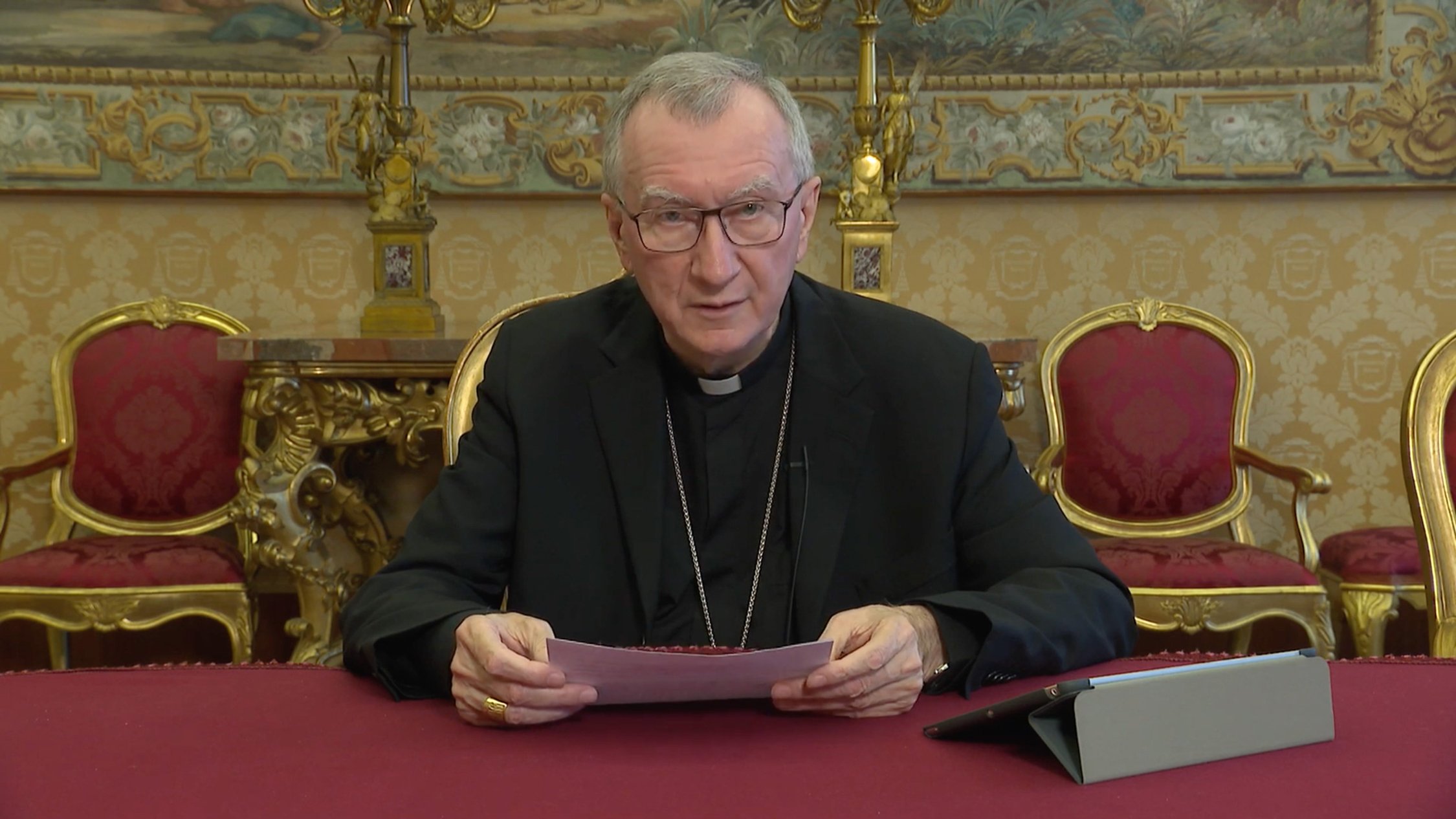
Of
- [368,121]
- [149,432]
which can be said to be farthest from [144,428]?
[368,121]

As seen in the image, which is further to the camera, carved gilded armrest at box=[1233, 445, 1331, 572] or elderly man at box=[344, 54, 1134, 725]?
carved gilded armrest at box=[1233, 445, 1331, 572]

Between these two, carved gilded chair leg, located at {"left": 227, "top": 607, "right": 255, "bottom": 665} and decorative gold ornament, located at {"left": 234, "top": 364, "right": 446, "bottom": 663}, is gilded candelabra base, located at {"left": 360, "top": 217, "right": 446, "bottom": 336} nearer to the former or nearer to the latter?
Result: decorative gold ornament, located at {"left": 234, "top": 364, "right": 446, "bottom": 663}

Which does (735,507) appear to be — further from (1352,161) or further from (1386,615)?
(1352,161)

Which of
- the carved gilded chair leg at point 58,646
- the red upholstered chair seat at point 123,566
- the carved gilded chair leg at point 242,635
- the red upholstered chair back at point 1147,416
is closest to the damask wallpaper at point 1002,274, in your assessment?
the red upholstered chair back at point 1147,416

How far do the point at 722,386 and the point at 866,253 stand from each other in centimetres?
208

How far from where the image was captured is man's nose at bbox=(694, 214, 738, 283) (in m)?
1.89

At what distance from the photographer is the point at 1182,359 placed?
176 inches

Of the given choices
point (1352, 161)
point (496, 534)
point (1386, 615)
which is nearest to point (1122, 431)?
point (1386, 615)

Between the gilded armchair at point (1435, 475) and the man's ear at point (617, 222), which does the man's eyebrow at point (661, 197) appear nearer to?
the man's ear at point (617, 222)

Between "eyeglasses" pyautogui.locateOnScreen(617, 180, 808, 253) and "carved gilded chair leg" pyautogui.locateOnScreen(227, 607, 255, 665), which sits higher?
"eyeglasses" pyautogui.locateOnScreen(617, 180, 808, 253)

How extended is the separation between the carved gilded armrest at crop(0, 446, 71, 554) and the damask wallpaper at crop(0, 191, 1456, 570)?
0.51 metres

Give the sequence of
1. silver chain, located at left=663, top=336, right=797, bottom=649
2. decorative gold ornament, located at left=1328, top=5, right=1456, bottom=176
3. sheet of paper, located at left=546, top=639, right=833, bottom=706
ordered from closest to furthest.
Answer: sheet of paper, located at left=546, top=639, right=833, bottom=706 → silver chain, located at left=663, top=336, right=797, bottom=649 → decorative gold ornament, located at left=1328, top=5, right=1456, bottom=176

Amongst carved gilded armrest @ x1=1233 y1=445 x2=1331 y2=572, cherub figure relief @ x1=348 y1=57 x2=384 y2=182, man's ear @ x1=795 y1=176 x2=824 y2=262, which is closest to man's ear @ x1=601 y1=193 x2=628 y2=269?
man's ear @ x1=795 y1=176 x2=824 y2=262

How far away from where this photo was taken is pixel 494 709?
1.42 meters
